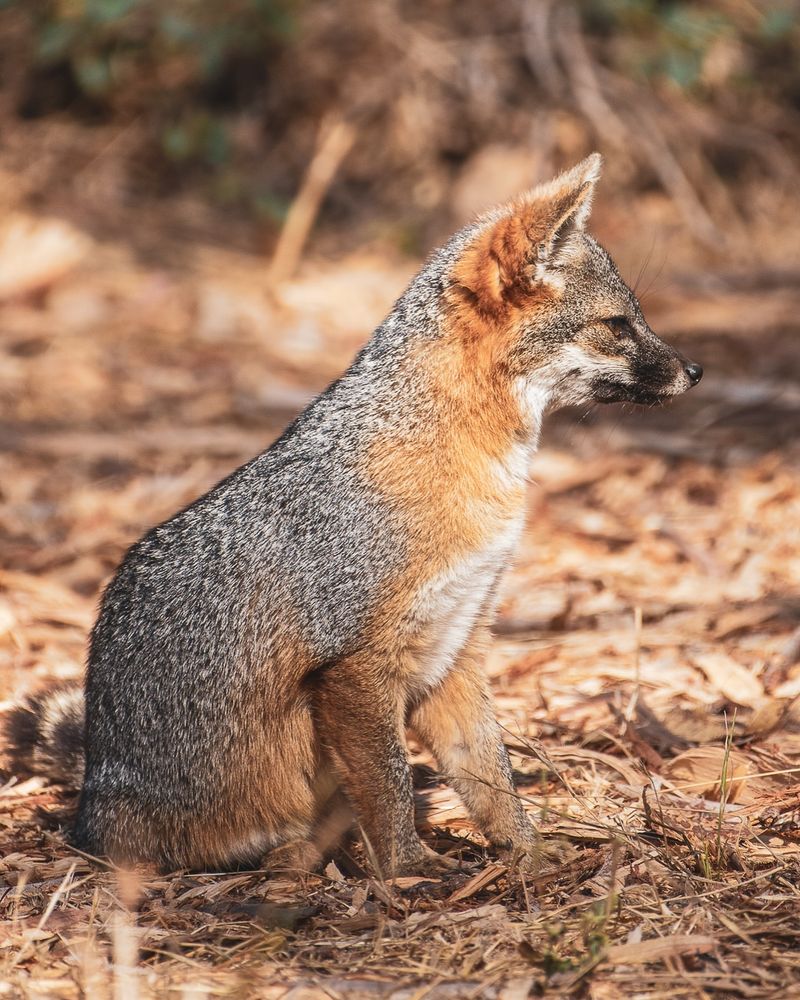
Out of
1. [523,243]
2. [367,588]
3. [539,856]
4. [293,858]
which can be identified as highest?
[523,243]

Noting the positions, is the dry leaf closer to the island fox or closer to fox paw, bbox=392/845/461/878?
the island fox

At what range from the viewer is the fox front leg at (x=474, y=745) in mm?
4910

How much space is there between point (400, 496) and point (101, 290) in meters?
7.60

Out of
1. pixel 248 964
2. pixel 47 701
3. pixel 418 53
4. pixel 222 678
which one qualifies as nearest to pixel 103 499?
pixel 47 701

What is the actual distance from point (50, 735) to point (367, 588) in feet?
5.88

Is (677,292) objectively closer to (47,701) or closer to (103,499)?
(103,499)

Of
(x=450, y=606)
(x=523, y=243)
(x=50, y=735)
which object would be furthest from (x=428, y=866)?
(x=523, y=243)

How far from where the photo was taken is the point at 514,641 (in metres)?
6.70

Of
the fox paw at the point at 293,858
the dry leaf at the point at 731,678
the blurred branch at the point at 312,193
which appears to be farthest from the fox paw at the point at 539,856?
the blurred branch at the point at 312,193

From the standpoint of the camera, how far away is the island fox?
4.59 meters

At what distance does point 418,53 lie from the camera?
13.0 meters

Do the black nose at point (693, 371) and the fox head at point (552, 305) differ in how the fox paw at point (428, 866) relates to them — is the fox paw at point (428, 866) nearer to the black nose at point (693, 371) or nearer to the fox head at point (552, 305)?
the fox head at point (552, 305)

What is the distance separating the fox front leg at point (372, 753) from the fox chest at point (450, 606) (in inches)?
7.6

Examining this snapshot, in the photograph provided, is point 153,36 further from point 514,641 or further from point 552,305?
point 552,305
